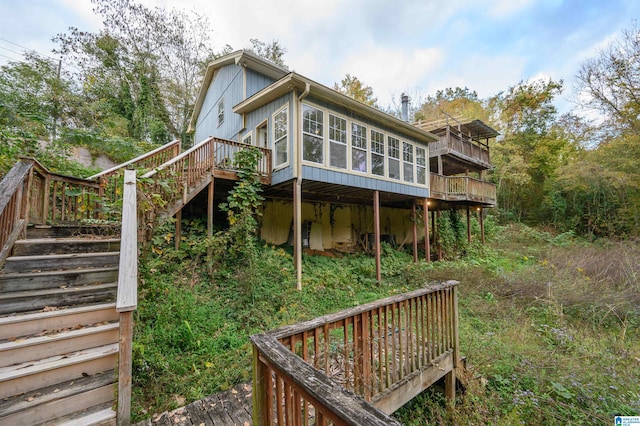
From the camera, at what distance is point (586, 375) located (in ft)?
11.6

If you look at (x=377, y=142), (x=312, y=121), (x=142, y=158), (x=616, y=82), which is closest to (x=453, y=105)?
(x=616, y=82)

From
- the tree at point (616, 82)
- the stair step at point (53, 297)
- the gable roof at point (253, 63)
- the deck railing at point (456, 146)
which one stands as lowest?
the stair step at point (53, 297)

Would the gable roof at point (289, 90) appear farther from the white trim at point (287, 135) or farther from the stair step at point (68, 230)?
the stair step at point (68, 230)

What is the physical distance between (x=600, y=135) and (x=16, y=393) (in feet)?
83.9

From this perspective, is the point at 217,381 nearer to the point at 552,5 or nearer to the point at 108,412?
the point at 108,412

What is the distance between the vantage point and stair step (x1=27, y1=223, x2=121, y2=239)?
3.73 meters

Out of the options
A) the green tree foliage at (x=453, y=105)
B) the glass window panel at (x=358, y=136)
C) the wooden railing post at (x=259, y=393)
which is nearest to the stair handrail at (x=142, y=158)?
the glass window panel at (x=358, y=136)

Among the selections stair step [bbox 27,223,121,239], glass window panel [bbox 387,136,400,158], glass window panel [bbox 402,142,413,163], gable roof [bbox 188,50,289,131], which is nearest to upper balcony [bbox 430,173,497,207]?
glass window panel [bbox 402,142,413,163]

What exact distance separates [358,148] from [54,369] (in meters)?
7.65

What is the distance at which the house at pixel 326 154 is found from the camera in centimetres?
692

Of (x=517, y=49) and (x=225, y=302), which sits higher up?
(x=517, y=49)

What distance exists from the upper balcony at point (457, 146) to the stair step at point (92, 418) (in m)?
12.7

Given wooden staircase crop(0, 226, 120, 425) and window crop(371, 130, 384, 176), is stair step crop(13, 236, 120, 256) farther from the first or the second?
window crop(371, 130, 384, 176)

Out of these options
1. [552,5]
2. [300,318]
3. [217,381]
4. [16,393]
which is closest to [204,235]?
[300,318]
